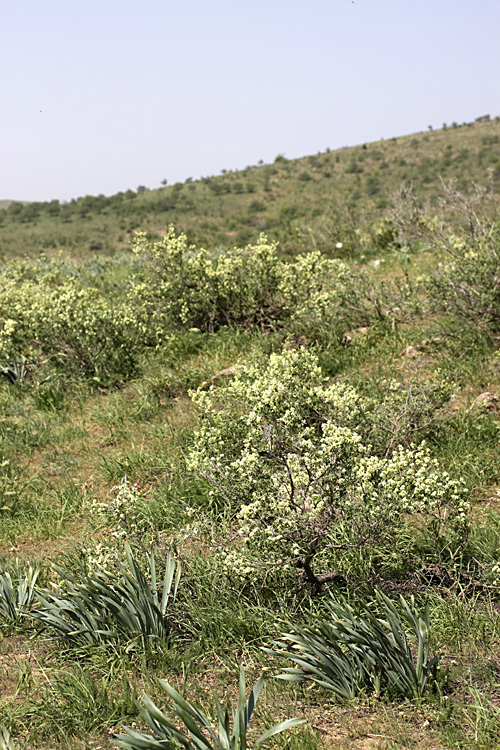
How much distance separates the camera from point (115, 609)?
255 centimetres

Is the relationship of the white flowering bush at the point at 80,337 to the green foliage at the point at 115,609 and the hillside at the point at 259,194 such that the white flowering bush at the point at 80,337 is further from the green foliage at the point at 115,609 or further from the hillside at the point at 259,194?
the hillside at the point at 259,194

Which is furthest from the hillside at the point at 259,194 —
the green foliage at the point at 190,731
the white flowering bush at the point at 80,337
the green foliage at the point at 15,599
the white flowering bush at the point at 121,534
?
the green foliage at the point at 190,731

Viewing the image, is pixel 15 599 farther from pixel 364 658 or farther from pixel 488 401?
pixel 488 401

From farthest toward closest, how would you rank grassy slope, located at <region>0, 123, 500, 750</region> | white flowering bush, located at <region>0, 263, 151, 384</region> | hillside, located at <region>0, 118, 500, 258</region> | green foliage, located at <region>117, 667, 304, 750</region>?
hillside, located at <region>0, 118, 500, 258</region> < white flowering bush, located at <region>0, 263, 151, 384</region> < grassy slope, located at <region>0, 123, 500, 750</region> < green foliage, located at <region>117, 667, 304, 750</region>

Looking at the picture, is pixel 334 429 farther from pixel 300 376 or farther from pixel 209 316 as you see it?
pixel 209 316

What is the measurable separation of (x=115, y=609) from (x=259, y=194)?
177 ft

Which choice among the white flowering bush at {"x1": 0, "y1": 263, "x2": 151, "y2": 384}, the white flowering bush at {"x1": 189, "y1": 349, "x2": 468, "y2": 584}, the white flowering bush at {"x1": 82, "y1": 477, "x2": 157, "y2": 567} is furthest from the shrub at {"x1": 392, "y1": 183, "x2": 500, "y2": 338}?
the white flowering bush at {"x1": 82, "y1": 477, "x2": 157, "y2": 567}

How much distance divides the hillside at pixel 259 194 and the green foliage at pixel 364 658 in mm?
31006

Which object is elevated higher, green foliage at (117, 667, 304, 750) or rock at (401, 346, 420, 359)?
rock at (401, 346, 420, 359)

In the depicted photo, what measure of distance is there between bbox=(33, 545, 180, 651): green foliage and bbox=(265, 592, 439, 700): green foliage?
1.85 feet

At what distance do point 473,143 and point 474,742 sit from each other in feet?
187

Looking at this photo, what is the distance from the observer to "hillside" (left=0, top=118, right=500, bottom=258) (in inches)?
1567

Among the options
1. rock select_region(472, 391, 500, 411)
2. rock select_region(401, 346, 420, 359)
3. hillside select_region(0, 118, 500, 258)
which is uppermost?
hillside select_region(0, 118, 500, 258)

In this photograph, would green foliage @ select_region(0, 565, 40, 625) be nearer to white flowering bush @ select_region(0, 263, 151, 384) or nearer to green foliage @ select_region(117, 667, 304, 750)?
green foliage @ select_region(117, 667, 304, 750)
